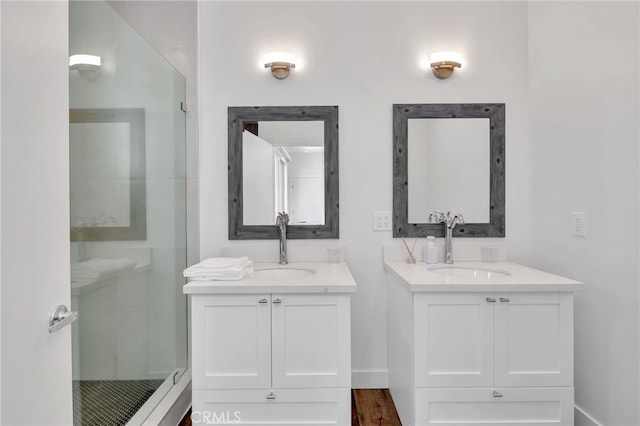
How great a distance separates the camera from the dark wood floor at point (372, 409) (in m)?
2.11

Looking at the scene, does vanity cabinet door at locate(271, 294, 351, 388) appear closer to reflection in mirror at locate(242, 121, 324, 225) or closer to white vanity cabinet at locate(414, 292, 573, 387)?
white vanity cabinet at locate(414, 292, 573, 387)

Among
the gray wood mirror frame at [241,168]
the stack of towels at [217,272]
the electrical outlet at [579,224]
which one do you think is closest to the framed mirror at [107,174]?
the stack of towels at [217,272]

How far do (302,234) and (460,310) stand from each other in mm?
1059

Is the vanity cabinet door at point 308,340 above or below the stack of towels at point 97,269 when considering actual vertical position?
below

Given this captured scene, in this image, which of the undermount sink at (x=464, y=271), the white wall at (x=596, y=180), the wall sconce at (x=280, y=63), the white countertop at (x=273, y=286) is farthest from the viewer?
the wall sconce at (x=280, y=63)

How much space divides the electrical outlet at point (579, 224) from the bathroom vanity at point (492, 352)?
0.34 m

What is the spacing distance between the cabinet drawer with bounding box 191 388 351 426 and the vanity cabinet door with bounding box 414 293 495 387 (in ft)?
1.27

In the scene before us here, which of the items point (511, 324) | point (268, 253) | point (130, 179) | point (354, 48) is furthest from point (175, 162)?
point (511, 324)

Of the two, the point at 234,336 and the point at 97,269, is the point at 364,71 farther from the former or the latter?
the point at 97,269

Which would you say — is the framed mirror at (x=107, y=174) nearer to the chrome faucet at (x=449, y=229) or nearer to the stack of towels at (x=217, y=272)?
the stack of towels at (x=217, y=272)

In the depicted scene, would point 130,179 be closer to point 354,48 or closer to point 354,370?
point 354,48

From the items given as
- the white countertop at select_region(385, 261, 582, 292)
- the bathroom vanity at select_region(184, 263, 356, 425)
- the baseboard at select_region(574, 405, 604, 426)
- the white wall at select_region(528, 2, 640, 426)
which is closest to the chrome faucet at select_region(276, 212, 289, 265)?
the bathroom vanity at select_region(184, 263, 356, 425)

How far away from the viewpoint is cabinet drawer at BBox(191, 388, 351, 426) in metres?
1.84

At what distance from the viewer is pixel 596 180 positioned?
189 centimetres
